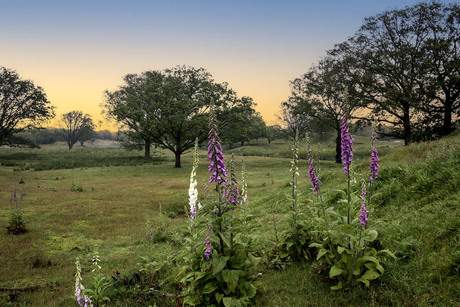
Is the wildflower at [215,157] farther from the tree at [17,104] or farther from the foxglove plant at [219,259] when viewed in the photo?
the tree at [17,104]

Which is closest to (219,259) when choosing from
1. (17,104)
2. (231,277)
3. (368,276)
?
(231,277)

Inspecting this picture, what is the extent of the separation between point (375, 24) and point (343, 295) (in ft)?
121

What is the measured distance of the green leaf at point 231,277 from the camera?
4215mm

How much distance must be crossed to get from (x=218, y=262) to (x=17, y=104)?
5097 cm

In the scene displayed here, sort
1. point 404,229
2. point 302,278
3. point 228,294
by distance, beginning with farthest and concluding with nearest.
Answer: point 404,229
point 302,278
point 228,294

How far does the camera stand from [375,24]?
3234cm

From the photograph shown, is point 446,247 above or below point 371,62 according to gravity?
below

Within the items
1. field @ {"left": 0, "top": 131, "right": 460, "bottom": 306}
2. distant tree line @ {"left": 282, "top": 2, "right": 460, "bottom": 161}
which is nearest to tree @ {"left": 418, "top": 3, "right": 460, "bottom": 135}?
distant tree line @ {"left": 282, "top": 2, "right": 460, "bottom": 161}

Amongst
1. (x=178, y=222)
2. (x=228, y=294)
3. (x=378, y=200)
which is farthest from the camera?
(x=178, y=222)

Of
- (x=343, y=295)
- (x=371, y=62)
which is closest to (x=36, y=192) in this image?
(x=343, y=295)

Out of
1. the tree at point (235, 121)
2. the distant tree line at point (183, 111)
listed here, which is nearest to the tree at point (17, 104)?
the distant tree line at point (183, 111)

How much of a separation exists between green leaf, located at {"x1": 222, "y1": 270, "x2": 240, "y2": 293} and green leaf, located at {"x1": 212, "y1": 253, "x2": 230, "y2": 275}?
0.18 metres

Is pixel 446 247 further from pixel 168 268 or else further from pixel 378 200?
pixel 168 268

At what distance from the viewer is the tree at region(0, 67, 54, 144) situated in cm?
4062
